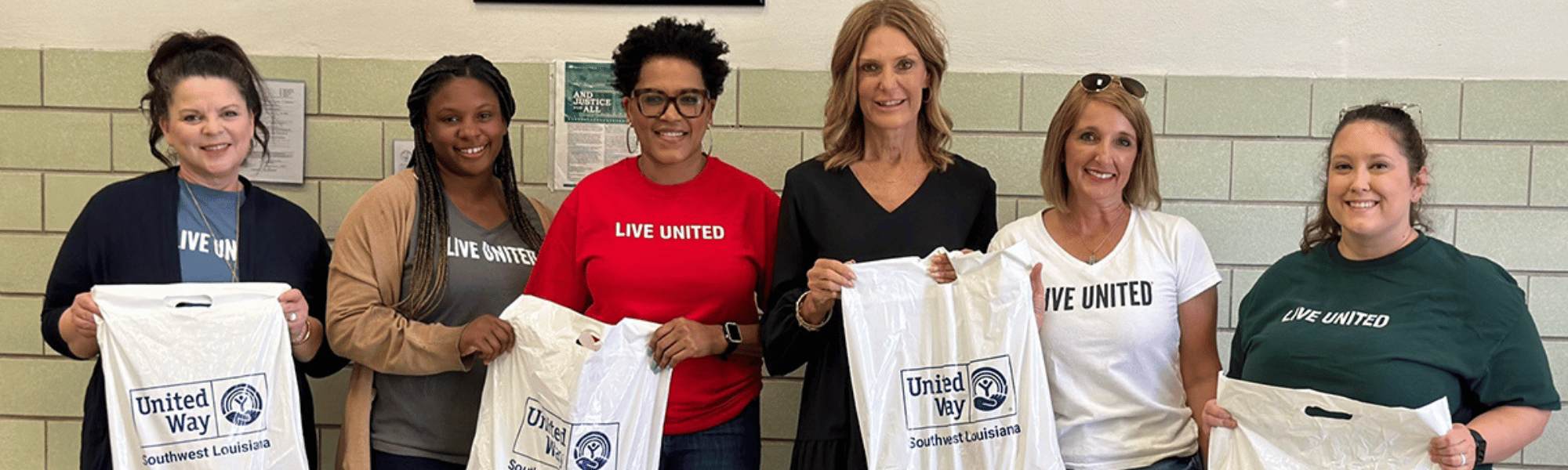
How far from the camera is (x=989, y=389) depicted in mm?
1847

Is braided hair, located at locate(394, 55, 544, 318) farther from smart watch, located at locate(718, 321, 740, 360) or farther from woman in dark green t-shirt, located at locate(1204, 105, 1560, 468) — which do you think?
woman in dark green t-shirt, located at locate(1204, 105, 1560, 468)

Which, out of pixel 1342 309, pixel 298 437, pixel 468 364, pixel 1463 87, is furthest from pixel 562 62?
pixel 1463 87

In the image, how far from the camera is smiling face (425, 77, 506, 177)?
6.98ft

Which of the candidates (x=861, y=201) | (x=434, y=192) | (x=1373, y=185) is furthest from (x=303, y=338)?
(x=1373, y=185)

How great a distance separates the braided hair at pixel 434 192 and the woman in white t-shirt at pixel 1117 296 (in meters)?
1.03

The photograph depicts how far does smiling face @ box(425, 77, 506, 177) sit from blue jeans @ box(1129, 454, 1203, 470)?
A: 4.65ft

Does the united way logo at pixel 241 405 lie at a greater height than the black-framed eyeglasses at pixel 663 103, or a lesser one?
lesser

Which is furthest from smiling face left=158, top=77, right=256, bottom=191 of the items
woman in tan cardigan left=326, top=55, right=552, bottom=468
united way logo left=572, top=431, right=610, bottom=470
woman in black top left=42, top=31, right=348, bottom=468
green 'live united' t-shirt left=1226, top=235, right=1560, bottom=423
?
green 'live united' t-shirt left=1226, top=235, right=1560, bottom=423

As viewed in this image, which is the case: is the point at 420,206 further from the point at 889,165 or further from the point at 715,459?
the point at 889,165

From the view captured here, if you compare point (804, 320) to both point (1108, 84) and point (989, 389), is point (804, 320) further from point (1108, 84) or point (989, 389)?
point (1108, 84)

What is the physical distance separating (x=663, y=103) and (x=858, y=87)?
375 millimetres

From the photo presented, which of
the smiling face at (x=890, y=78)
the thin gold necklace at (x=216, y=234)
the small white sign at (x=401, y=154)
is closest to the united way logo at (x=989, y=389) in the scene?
the smiling face at (x=890, y=78)

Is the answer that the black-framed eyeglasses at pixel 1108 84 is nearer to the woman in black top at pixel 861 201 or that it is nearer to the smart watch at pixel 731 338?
the woman in black top at pixel 861 201

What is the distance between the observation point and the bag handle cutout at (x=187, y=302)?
191 cm
